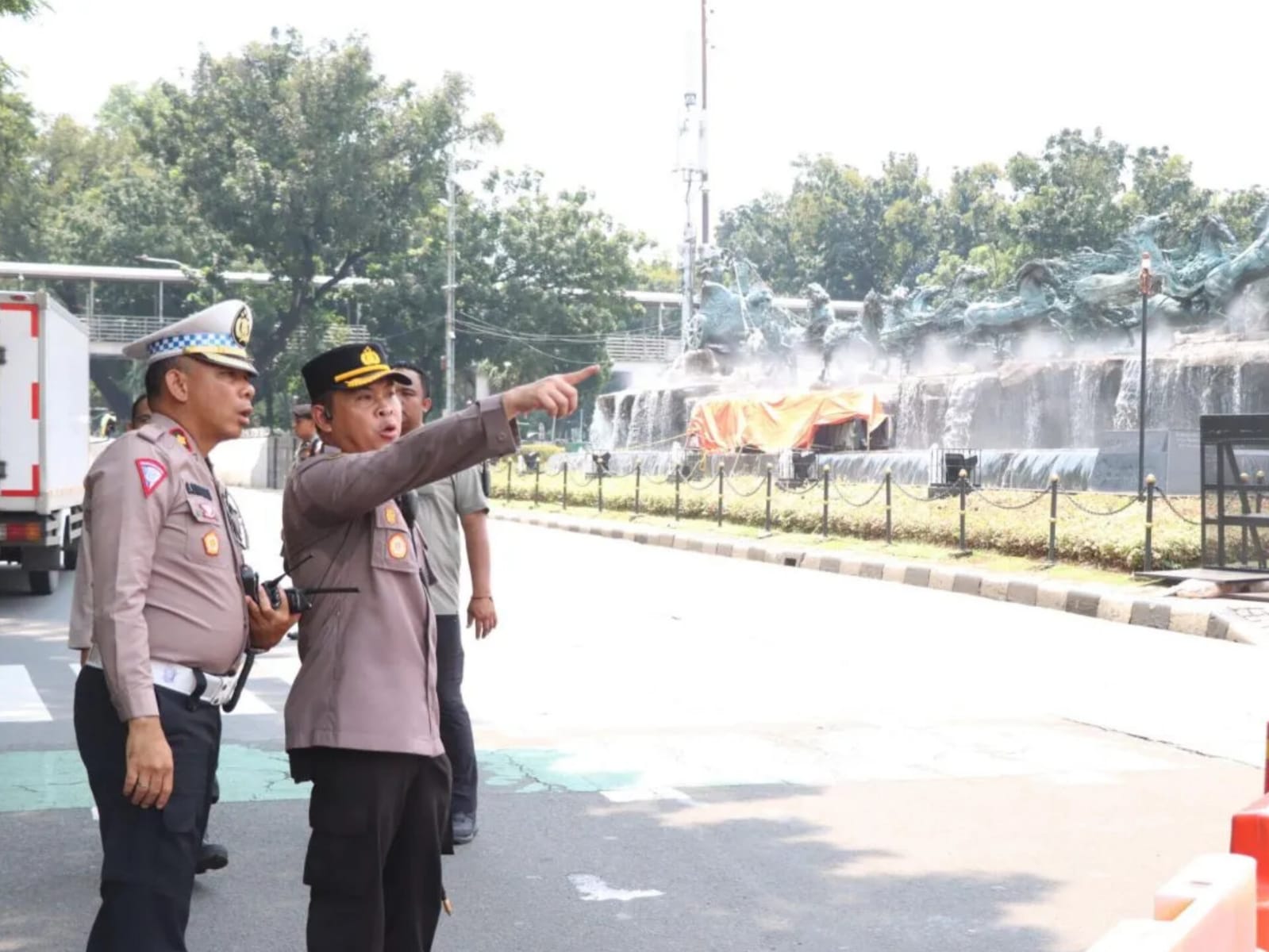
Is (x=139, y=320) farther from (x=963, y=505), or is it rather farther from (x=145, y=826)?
(x=145, y=826)

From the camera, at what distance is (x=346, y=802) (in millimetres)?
3318

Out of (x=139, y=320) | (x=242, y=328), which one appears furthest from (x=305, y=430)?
(x=139, y=320)

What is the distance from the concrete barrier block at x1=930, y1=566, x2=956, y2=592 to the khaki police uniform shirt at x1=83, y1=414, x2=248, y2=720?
14102 mm

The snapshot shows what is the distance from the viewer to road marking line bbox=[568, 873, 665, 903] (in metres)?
5.05

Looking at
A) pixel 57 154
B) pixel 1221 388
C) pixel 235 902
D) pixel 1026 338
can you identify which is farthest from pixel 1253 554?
pixel 57 154

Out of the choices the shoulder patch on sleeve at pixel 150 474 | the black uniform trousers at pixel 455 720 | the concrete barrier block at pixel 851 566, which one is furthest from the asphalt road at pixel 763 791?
the concrete barrier block at pixel 851 566

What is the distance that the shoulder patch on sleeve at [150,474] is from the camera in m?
3.31

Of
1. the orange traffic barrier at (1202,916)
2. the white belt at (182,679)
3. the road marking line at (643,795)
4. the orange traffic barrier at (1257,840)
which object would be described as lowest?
the road marking line at (643,795)

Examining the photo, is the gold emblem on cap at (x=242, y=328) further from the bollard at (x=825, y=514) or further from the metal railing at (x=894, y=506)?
the bollard at (x=825, y=514)

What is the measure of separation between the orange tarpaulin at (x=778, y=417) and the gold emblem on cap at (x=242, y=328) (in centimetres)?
3328

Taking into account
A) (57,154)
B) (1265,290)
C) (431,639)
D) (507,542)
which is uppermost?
(57,154)

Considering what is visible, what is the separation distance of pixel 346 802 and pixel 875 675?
7042 millimetres

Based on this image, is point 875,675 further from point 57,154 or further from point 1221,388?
point 57,154

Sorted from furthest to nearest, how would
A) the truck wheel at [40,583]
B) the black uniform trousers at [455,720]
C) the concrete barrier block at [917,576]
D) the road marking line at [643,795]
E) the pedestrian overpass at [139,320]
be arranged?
the pedestrian overpass at [139,320] → the concrete barrier block at [917,576] → the truck wheel at [40,583] → the road marking line at [643,795] → the black uniform trousers at [455,720]
